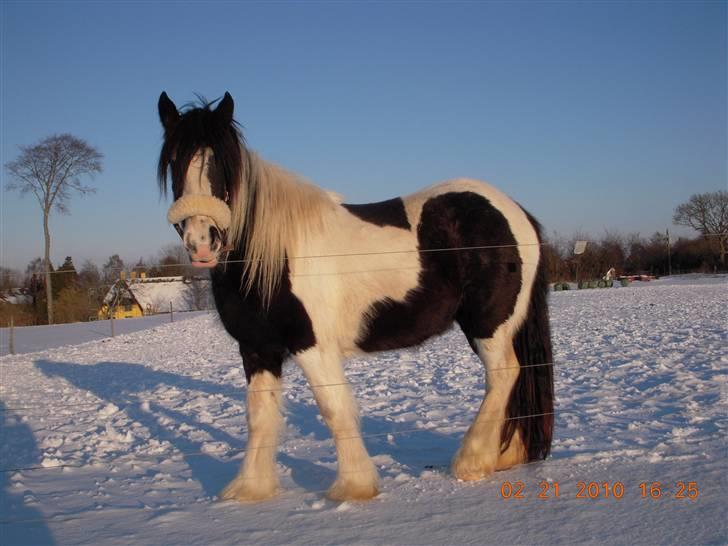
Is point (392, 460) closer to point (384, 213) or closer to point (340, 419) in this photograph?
point (340, 419)

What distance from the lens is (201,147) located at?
125 inches

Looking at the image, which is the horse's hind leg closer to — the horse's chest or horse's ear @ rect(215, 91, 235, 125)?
the horse's chest

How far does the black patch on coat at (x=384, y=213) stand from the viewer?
3756 millimetres

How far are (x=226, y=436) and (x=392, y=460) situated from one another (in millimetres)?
1813

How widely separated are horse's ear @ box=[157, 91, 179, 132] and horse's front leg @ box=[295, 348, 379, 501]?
1.59 meters

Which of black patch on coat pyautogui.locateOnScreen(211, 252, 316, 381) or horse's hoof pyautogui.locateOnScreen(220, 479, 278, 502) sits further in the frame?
horse's hoof pyautogui.locateOnScreen(220, 479, 278, 502)

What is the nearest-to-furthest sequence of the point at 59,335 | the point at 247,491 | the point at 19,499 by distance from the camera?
the point at 247,491, the point at 19,499, the point at 59,335

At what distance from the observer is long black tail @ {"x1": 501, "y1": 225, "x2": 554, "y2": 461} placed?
3883 millimetres

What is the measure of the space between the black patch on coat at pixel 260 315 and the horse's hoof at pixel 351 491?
85cm

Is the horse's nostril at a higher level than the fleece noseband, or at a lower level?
lower

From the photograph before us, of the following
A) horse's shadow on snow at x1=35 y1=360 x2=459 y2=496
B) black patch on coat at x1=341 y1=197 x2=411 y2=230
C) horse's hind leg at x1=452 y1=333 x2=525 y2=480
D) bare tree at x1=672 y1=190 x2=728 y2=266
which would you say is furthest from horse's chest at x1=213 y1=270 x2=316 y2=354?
bare tree at x1=672 y1=190 x2=728 y2=266

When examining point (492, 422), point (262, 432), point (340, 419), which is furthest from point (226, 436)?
point (492, 422)

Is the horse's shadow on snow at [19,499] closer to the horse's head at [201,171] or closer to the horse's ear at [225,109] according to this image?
the horse's head at [201,171]
